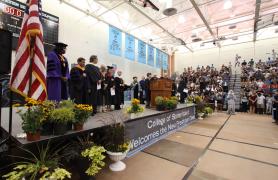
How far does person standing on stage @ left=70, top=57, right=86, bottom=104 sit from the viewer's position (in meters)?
3.16

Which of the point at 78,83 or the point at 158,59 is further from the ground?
the point at 158,59

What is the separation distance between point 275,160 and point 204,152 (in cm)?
112

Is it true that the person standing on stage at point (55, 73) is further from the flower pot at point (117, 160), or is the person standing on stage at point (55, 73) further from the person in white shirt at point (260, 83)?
the person in white shirt at point (260, 83)

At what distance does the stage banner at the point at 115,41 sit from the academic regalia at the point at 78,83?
550 centimetres

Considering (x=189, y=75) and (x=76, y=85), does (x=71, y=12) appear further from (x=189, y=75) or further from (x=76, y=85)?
(x=189, y=75)

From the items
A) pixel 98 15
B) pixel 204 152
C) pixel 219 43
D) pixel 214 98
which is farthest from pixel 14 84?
pixel 219 43

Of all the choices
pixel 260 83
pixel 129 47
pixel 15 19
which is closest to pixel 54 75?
pixel 15 19

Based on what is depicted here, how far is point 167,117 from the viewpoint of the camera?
410cm

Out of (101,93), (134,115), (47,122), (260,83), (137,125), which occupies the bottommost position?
(137,125)

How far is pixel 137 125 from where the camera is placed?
116 inches

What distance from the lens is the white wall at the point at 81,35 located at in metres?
6.60

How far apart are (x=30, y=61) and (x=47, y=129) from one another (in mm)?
894

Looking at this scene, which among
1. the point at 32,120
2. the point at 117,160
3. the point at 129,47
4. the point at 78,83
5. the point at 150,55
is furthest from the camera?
the point at 150,55

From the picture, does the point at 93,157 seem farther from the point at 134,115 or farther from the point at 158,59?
the point at 158,59
